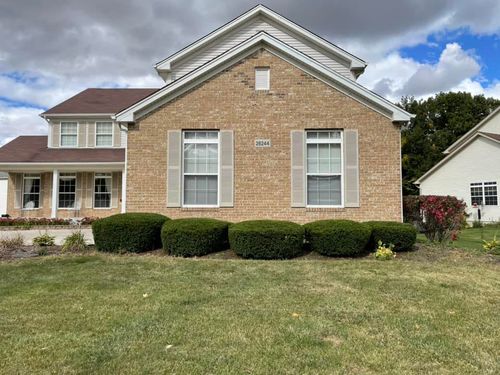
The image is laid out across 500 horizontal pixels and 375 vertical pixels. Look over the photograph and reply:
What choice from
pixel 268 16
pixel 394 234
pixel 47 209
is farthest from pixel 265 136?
pixel 47 209

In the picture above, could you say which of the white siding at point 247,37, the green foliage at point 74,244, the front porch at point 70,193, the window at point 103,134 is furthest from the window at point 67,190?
the green foliage at point 74,244

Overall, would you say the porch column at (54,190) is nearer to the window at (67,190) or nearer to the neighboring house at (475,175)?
the window at (67,190)

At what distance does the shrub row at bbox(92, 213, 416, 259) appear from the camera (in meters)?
9.73

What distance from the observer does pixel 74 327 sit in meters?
4.86

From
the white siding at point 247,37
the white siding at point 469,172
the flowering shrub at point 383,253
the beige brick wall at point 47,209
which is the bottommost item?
the flowering shrub at point 383,253

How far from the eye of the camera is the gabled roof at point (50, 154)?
835 inches

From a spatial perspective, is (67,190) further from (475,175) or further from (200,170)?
(475,175)

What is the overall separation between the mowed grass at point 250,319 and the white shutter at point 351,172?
3.24 metres

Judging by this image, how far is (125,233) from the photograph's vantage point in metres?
10.3

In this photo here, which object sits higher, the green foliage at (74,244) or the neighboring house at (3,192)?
the neighboring house at (3,192)

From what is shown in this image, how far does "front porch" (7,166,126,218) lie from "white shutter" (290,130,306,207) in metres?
12.6

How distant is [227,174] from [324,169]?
280 centimetres

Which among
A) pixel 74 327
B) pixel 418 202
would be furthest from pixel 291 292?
pixel 418 202

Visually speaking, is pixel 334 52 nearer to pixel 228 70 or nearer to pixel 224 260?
pixel 228 70
